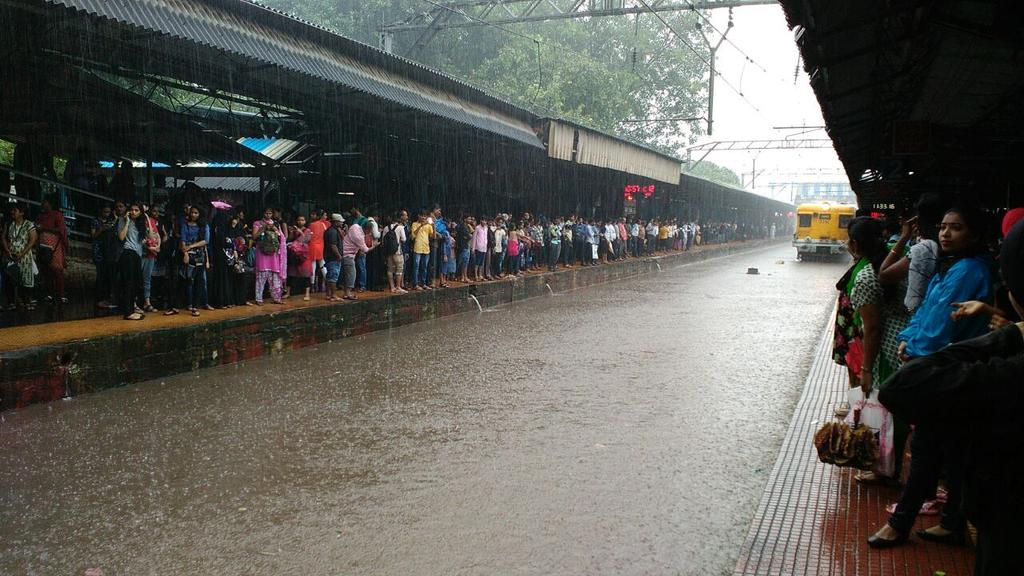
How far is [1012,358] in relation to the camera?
1982 millimetres

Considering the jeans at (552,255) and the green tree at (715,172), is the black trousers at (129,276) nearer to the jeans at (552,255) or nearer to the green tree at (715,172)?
the jeans at (552,255)

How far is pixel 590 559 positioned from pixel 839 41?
5.26m

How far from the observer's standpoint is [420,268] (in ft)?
53.2

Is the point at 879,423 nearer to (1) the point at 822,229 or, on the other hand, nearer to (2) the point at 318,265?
(2) the point at 318,265

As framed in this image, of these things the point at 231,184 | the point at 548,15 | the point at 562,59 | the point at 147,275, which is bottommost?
the point at 147,275

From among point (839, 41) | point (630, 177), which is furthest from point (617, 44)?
point (839, 41)

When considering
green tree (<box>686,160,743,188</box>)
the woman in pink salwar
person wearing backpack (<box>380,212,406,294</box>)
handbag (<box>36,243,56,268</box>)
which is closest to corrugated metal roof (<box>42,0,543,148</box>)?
person wearing backpack (<box>380,212,406,294</box>)

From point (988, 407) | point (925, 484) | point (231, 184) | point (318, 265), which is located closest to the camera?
point (988, 407)

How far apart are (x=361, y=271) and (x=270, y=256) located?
2463mm

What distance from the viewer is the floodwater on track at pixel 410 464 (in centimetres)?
397

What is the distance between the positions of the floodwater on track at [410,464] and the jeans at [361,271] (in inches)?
167

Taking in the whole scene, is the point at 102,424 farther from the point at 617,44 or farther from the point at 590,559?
the point at 617,44

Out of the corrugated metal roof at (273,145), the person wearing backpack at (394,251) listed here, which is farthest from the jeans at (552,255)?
the person wearing backpack at (394,251)

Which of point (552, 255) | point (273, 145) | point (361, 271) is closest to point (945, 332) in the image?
point (361, 271)
